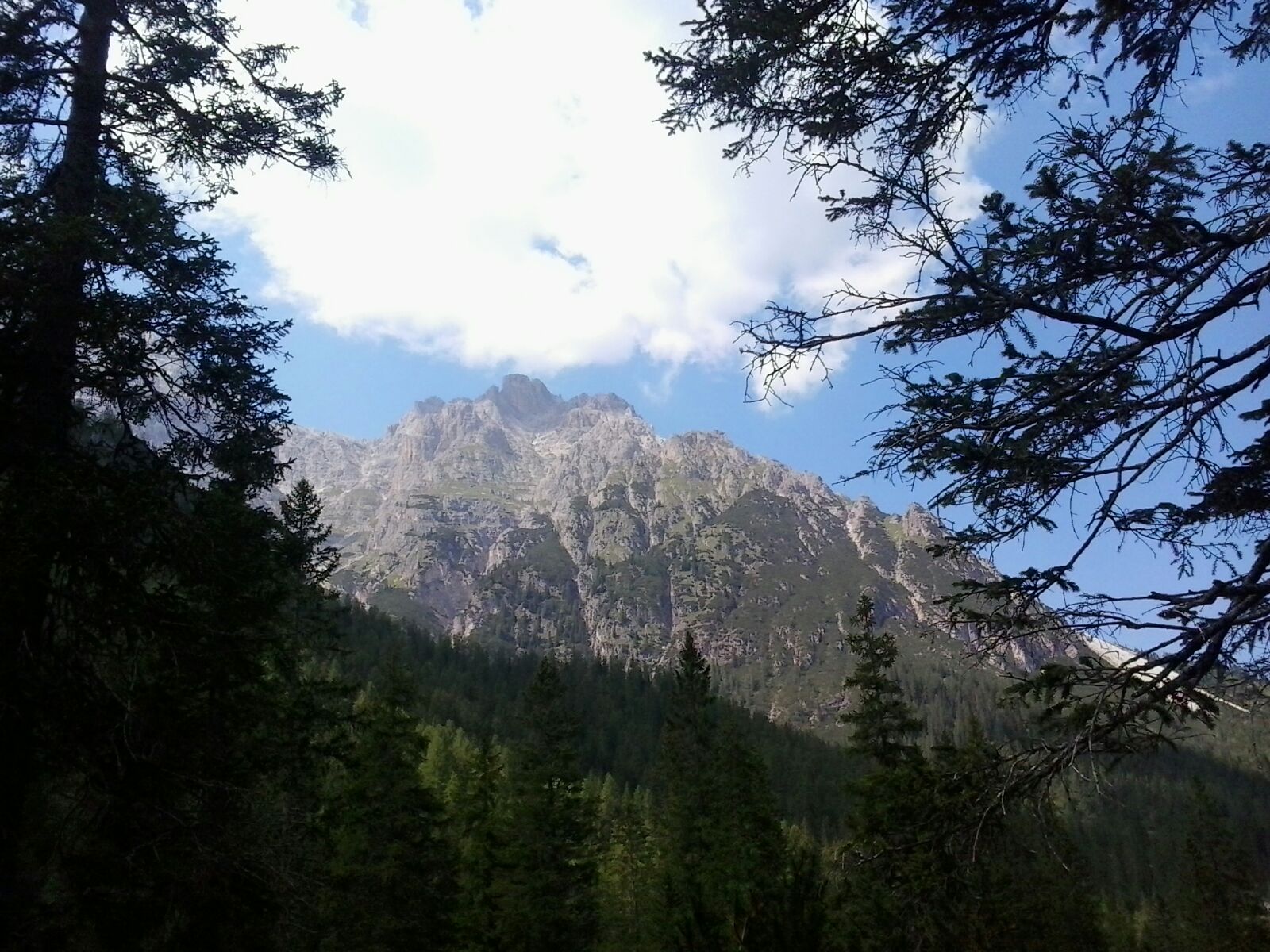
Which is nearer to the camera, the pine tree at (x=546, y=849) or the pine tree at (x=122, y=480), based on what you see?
the pine tree at (x=122, y=480)

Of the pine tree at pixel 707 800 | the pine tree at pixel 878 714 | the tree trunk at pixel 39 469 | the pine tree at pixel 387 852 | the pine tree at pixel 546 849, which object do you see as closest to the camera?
the tree trunk at pixel 39 469

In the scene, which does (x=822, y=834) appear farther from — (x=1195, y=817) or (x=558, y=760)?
(x=558, y=760)

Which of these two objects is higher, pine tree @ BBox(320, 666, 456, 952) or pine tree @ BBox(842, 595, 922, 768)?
pine tree @ BBox(842, 595, 922, 768)

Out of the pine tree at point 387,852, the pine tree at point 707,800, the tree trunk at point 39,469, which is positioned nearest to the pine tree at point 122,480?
the tree trunk at point 39,469

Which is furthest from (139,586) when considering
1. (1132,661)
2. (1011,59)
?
(1011,59)

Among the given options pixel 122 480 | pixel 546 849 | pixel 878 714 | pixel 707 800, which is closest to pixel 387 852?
pixel 546 849

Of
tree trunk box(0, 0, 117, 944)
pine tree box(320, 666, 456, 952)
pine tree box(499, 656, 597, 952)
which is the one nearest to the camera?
tree trunk box(0, 0, 117, 944)

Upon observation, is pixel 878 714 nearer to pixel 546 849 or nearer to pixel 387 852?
pixel 546 849

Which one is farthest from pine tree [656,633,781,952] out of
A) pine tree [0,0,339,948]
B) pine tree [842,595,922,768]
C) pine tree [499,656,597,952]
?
pine tree [0,0,339,948]

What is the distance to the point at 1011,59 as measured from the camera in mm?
5219

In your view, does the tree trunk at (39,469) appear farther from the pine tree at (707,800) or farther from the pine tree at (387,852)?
the pine tree at (707,800)

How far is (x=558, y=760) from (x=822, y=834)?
208ft

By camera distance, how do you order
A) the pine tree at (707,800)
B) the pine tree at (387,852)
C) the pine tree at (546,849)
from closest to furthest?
the pine tree at (387,852) → the pine tree at (707,800) → the pine tree at (546,849)

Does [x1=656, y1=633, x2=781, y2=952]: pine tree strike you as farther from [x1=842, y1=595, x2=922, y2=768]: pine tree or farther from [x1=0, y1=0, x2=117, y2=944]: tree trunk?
[x1=0, y1=0, x2=117, y2=944]: tree trunk
